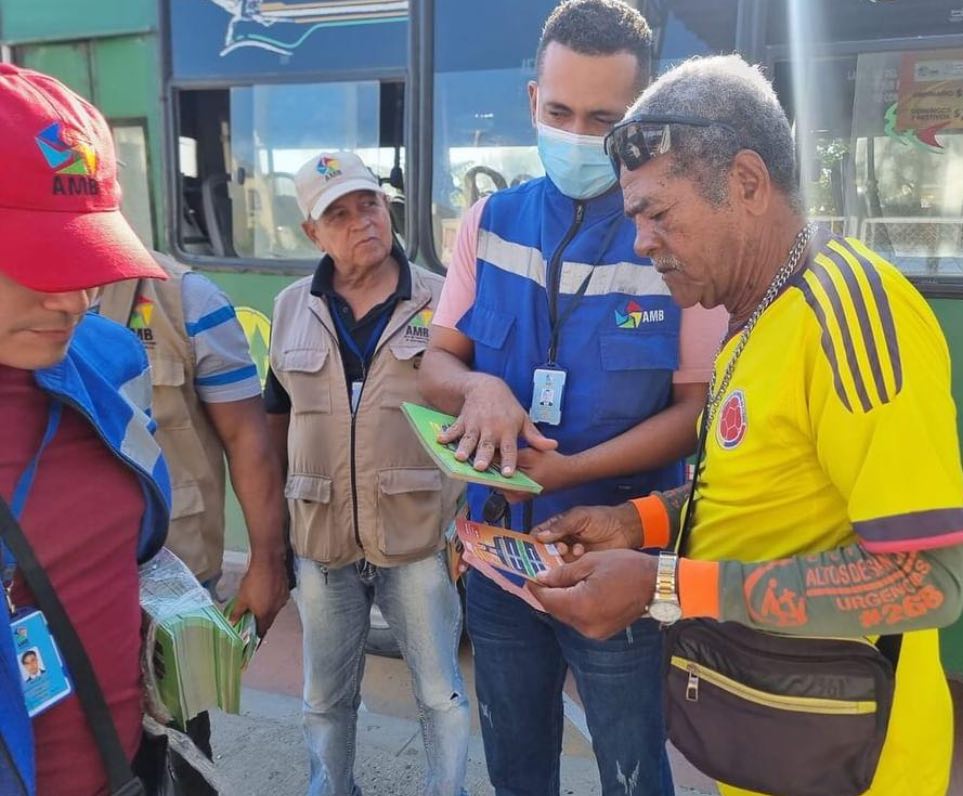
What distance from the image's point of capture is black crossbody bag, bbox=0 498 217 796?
3.47ft

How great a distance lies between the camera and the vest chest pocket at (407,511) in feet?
7.20

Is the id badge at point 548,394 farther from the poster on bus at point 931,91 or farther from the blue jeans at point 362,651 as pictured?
the poster on bus at point 931,91

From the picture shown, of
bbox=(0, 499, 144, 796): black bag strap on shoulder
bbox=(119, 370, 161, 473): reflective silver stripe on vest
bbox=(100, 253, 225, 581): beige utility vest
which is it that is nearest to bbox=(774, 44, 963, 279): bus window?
bbox=(100, 253, 225, 581): beige utility vest

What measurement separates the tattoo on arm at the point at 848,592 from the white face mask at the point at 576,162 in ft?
2.87

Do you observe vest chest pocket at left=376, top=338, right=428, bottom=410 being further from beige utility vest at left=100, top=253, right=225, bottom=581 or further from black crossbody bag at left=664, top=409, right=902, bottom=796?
black crossbody bag at left=664, top=409, right=902, bottom=796

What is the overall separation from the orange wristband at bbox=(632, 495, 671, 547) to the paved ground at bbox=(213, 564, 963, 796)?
1456mm

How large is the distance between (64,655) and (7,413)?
342 mm

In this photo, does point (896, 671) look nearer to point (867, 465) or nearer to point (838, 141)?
point (867, 465)

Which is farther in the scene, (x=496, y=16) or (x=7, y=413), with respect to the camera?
(x=496, y=16)

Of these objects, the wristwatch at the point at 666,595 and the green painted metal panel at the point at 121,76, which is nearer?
the wristwatch at the point at 666,595

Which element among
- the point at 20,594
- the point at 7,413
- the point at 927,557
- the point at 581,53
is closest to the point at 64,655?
the point at 20,594

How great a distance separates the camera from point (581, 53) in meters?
1.56

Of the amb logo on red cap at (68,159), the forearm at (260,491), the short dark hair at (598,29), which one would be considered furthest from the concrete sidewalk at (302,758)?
the short dark hair at (598,29)

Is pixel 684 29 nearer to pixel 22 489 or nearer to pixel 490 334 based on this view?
pixel 490 334
